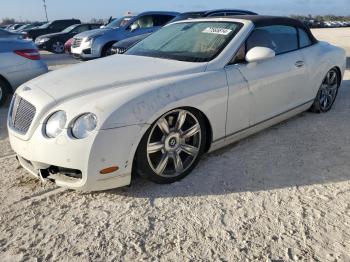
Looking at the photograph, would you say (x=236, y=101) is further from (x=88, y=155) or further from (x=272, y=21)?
(x=88, y=155)

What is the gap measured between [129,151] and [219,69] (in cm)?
128

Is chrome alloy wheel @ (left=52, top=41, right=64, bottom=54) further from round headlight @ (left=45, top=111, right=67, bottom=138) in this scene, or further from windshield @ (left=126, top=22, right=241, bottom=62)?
round headlight @ (left=45, top=111, right=67, bottom=138)

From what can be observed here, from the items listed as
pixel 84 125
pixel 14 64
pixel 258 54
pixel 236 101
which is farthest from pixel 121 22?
pixel 84 125

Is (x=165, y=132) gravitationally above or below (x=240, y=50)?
below

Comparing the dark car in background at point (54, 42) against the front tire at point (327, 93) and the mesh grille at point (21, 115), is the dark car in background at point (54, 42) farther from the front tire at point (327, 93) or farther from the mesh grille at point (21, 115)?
the mesh grille at point (21, 115)

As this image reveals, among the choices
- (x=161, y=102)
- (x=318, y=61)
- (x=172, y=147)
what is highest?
(x=161, y=102)

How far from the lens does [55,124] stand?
3.00m

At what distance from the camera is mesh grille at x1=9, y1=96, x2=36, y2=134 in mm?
3209

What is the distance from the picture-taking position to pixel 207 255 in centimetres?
252

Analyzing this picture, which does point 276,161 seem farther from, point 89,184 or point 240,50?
point 89,184

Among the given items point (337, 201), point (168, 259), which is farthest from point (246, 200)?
point (168, 259)

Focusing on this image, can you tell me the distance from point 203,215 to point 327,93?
3444 millimetres

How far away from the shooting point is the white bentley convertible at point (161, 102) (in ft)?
9.66

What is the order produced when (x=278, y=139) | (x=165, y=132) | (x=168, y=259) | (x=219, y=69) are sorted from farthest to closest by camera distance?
(x=278, y=139) → (x=219, y=69) → (x=165, y=132) → (x=168, y=259)
